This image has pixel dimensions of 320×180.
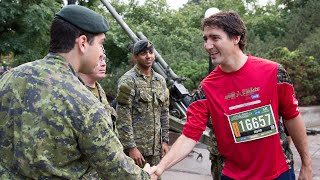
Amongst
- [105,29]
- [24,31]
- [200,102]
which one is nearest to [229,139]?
[200,102]

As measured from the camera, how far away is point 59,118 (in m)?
1.82

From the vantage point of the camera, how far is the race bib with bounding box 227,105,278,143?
2.86m

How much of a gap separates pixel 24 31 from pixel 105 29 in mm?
7542

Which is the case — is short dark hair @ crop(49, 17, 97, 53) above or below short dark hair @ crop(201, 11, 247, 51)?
above

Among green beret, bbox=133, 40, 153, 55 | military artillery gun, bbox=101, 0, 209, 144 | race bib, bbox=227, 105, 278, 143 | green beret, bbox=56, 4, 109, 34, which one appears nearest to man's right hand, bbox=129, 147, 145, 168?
green beret, bbox=133, 40, 153, 55

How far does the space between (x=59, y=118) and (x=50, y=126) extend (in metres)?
0.05

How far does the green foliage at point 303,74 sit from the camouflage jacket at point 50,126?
985 centimetres

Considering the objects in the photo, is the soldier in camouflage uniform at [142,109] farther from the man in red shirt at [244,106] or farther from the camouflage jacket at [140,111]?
the man in red shirt at [244,106]

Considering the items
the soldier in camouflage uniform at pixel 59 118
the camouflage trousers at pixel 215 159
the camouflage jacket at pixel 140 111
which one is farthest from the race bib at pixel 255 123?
the camouflage jacket at pixel 140 111

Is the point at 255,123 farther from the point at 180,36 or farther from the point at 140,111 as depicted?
the point at 180,36

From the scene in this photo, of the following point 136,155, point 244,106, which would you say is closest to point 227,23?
point 244,106

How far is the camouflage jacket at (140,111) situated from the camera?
4309 millimetres

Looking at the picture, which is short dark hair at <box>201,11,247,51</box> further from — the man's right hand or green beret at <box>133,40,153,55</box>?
the man's right hand

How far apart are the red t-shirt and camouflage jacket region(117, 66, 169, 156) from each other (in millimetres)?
1450
